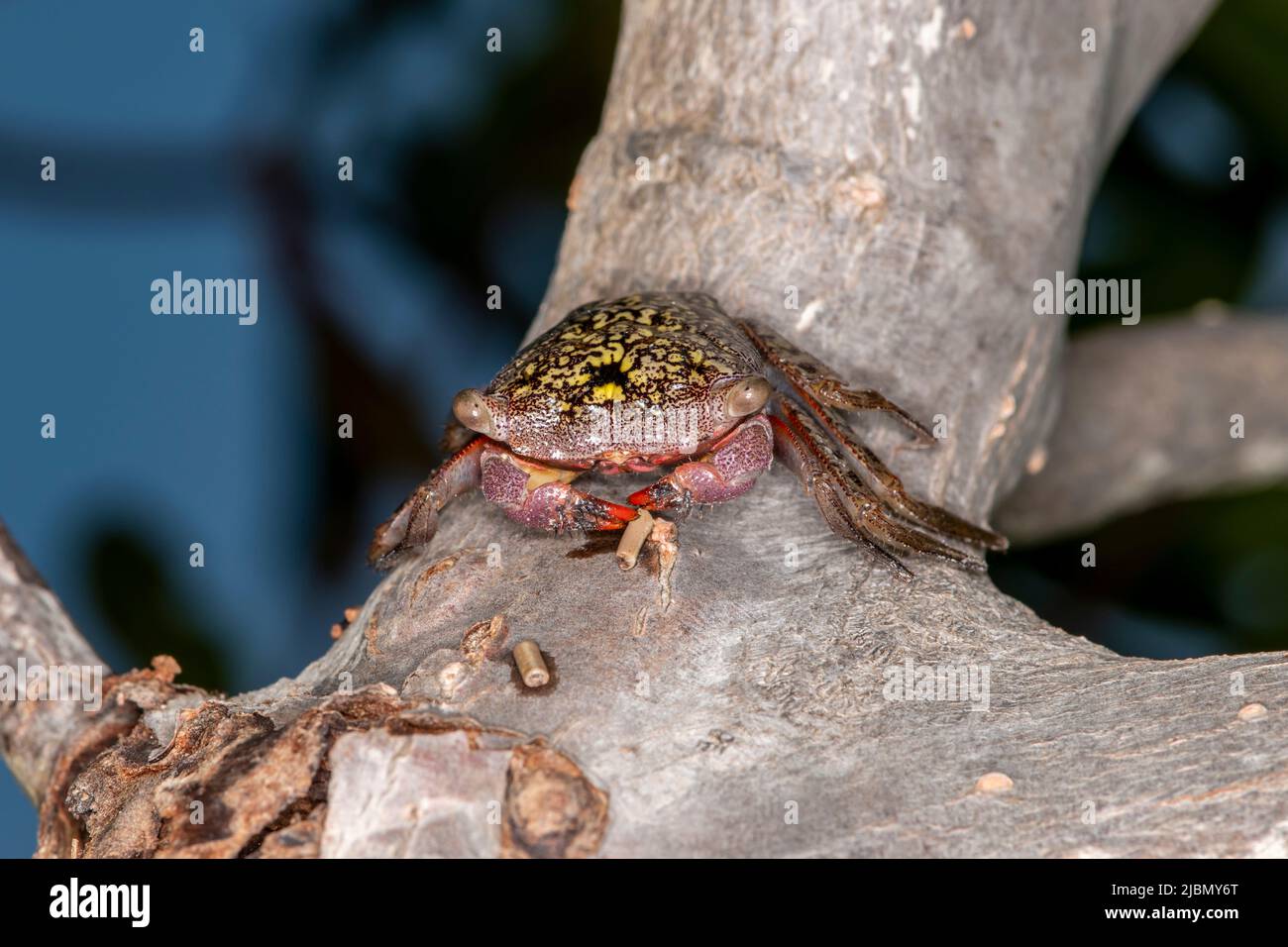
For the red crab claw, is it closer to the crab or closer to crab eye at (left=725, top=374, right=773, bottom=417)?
the crab

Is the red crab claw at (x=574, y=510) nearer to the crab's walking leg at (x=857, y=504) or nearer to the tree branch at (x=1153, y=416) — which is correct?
the crab's walking leg at (x=857, y=504)

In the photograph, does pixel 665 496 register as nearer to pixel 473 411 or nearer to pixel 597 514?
pixel 597 514

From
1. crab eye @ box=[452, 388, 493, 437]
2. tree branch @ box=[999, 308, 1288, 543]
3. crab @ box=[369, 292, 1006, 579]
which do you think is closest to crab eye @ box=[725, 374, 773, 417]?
crab @ box=[369, 292, 1006, 579]

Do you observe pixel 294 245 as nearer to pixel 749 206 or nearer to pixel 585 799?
pixel 749 206

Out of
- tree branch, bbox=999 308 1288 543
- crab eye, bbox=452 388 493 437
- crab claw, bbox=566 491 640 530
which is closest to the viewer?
crab claw, bbox=566 491 640 530

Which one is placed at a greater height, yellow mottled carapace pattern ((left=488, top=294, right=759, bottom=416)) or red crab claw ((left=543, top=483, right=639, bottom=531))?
yellow mottled carapace pattern ((left=488, top=294, right=759, bottom=416))

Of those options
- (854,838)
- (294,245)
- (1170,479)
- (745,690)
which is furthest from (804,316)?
(294,245)

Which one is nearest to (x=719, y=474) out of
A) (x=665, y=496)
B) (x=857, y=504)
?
(x=665, y=496)

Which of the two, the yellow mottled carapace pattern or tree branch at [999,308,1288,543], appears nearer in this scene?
the yellow mottled carapace pattern
